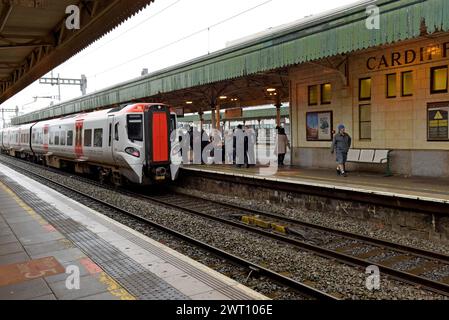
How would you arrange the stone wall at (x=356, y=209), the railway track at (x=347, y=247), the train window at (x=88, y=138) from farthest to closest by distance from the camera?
the train window at (x=88, y=138), the stone wall at (x=356, y=209), the railway track at (x=347, y=247)

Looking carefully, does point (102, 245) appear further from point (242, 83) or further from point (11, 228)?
point (242, 83)

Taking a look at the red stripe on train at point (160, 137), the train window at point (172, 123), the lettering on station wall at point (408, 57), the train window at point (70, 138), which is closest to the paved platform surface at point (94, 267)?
the red stripe on train at point (160, 137)

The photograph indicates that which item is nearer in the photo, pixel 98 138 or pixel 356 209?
pixel 356 209

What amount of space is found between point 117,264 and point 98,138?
1067 cm

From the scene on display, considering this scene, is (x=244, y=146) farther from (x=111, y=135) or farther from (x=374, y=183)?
(x=374, y=183)

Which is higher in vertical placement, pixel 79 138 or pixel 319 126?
pixel 319 126

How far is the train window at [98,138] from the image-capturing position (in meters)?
14.9

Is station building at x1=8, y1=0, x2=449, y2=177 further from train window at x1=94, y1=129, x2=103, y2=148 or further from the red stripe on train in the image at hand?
train window at x1=94, y1=129, x2=103, y2=148

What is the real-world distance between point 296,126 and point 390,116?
396 cm

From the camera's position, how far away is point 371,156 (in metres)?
12.3

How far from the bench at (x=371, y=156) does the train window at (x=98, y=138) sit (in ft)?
28.7
